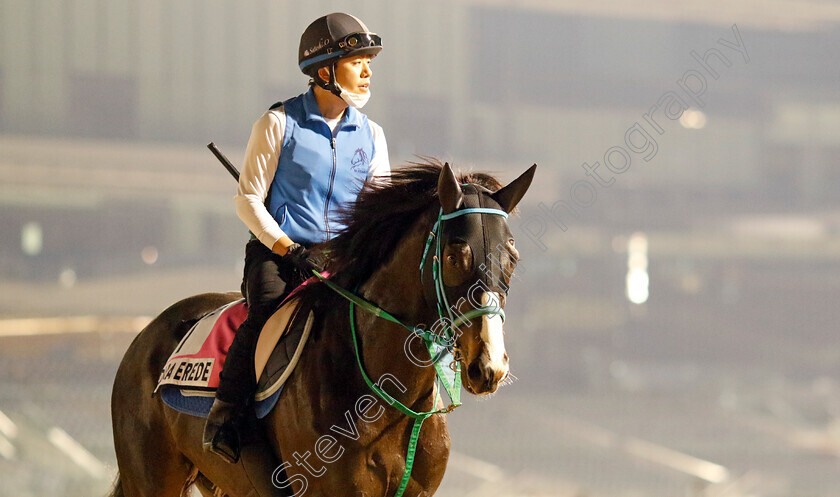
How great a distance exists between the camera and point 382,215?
1876 mm

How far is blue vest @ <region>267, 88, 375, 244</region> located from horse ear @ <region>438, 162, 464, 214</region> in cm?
48

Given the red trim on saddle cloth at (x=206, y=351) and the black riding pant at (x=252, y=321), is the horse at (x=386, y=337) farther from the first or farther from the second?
the red trim on saddle cloth at (x=206, y=351)

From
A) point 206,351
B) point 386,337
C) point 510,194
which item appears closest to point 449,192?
point 510,194

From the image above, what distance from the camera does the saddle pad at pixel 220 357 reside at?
77.4 inches

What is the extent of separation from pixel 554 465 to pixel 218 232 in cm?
266

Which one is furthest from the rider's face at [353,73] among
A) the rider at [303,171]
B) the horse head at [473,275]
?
the horse head at [473,275]

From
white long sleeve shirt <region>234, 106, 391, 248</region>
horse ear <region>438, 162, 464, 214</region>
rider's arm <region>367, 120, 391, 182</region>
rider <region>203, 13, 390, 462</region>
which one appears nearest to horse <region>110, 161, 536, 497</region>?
horse ear <region>438, 162, 464, 214</region>

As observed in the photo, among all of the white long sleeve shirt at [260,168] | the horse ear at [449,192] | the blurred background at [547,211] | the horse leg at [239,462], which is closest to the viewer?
the horse ear at [449,192]

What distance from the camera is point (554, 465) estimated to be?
595 cm

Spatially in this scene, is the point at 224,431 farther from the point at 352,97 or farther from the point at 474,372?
the point at 352,97

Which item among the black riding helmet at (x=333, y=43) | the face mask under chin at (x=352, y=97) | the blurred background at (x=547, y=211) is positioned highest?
the black riding helmet at (x=333, y=43)

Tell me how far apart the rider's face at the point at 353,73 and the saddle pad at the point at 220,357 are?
549mm

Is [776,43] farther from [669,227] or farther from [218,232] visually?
[218,232]

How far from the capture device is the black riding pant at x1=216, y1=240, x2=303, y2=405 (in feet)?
6.57
